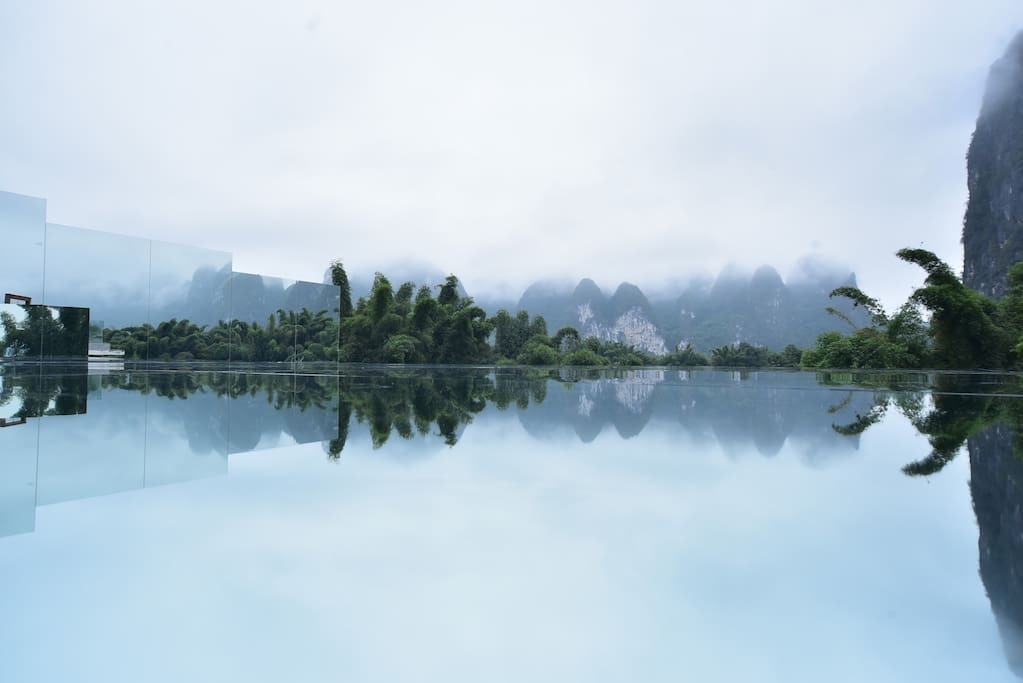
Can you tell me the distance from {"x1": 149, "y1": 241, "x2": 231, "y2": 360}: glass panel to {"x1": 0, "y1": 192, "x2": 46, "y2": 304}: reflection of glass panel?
200cm

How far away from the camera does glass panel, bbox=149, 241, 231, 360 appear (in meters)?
11.9

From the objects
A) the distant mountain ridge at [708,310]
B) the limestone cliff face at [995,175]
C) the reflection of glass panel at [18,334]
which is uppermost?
the limestone cliff face at [995,175]

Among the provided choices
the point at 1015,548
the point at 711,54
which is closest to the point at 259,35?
the point at 711,54

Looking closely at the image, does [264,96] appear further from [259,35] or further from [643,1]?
[643,1]

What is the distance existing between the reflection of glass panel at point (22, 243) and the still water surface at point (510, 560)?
9.64 metres

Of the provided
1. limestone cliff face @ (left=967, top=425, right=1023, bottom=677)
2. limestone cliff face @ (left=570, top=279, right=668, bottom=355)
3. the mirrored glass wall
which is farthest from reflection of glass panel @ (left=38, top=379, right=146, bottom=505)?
limestone cliff face @ (left=570, top=279, right=668, bottom=355)

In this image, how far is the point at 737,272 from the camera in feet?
164

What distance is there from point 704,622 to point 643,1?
14628mm

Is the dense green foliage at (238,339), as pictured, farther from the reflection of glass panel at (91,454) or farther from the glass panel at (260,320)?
the reflection of glass panel at (91,454)

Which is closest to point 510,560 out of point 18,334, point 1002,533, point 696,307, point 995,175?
point 1002,533

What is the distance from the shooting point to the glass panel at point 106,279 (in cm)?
1039

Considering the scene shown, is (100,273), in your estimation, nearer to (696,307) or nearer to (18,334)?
(18,334)

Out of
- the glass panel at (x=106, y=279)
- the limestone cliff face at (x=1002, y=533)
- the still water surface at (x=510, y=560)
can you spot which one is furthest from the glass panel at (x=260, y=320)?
the limestone cliff face at (x=1002, y=533)

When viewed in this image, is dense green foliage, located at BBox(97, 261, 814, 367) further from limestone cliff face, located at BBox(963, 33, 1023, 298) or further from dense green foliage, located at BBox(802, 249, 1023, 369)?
limestone cliff face, located at BBox(963, 33, 1023, 298)
